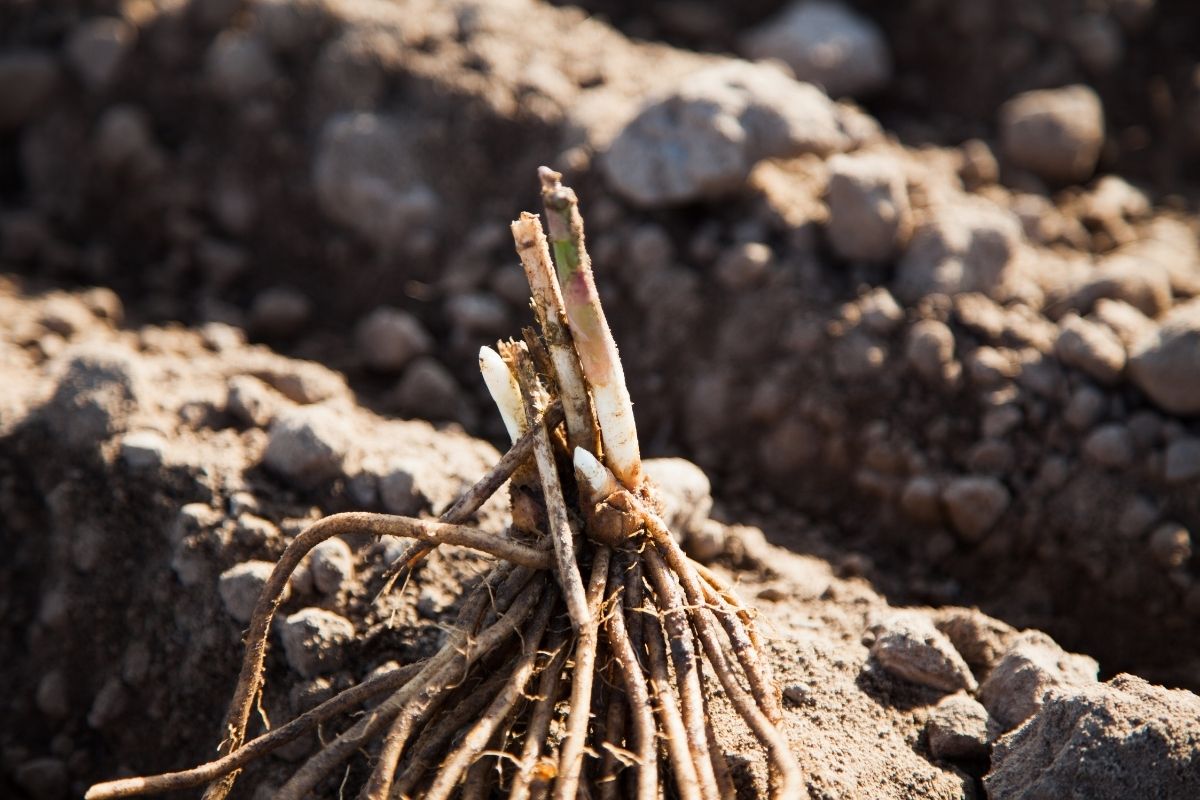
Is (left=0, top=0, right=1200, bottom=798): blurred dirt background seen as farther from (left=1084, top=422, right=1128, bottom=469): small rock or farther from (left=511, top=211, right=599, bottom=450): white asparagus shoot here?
(left=511, top=211, right=599, bottom=450): white asparagus shoot

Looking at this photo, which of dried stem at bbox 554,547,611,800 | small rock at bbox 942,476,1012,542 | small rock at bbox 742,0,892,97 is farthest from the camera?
small rock at bbox 742,0,892,97

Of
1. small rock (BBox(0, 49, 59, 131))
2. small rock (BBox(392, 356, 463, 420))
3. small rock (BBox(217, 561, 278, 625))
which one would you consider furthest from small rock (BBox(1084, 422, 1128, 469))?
small rock (BBox(0, 49, 59, 131))

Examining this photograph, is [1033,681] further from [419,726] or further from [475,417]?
[475,417]

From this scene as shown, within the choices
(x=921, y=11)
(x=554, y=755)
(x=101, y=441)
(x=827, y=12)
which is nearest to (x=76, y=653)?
(x=101, y=441)

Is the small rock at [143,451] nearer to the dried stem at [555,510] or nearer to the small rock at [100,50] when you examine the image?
the dried stem at [555,510]

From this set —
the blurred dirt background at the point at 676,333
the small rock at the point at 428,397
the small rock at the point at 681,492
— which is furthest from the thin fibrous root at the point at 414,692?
the small rock at the point at 428,397

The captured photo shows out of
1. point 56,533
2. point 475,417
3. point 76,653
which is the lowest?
point 76,653
